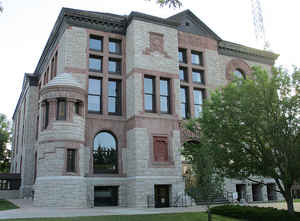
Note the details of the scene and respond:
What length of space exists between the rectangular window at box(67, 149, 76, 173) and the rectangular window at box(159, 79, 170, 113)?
8.88m

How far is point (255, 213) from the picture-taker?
18453 millimetres

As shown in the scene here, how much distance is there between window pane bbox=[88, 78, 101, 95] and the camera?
96.3 ft

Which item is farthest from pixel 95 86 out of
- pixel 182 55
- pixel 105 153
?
pixel 182 55

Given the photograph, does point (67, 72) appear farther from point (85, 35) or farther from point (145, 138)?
point (145, 138)

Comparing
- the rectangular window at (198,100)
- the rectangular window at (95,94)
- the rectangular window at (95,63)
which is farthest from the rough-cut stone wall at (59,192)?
the rectangular window at (198,100)

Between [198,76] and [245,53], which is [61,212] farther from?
[245,53]

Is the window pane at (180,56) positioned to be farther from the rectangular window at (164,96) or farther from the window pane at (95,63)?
the window pane at (95,63)

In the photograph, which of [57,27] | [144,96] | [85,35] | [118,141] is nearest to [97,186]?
[118,141]

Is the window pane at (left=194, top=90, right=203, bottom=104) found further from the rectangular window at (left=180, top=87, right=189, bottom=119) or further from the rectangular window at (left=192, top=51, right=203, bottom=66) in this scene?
the rectangular window at (left=192, top=51, right=203, bottom=66)

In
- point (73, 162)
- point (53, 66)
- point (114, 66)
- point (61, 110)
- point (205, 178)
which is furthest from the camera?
point (53, 66)

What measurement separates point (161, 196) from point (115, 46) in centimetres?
1499

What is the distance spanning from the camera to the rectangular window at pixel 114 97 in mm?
29766

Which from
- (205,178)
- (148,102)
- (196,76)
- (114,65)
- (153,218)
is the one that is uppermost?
(114,65)

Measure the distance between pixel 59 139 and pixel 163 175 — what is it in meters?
9.13
